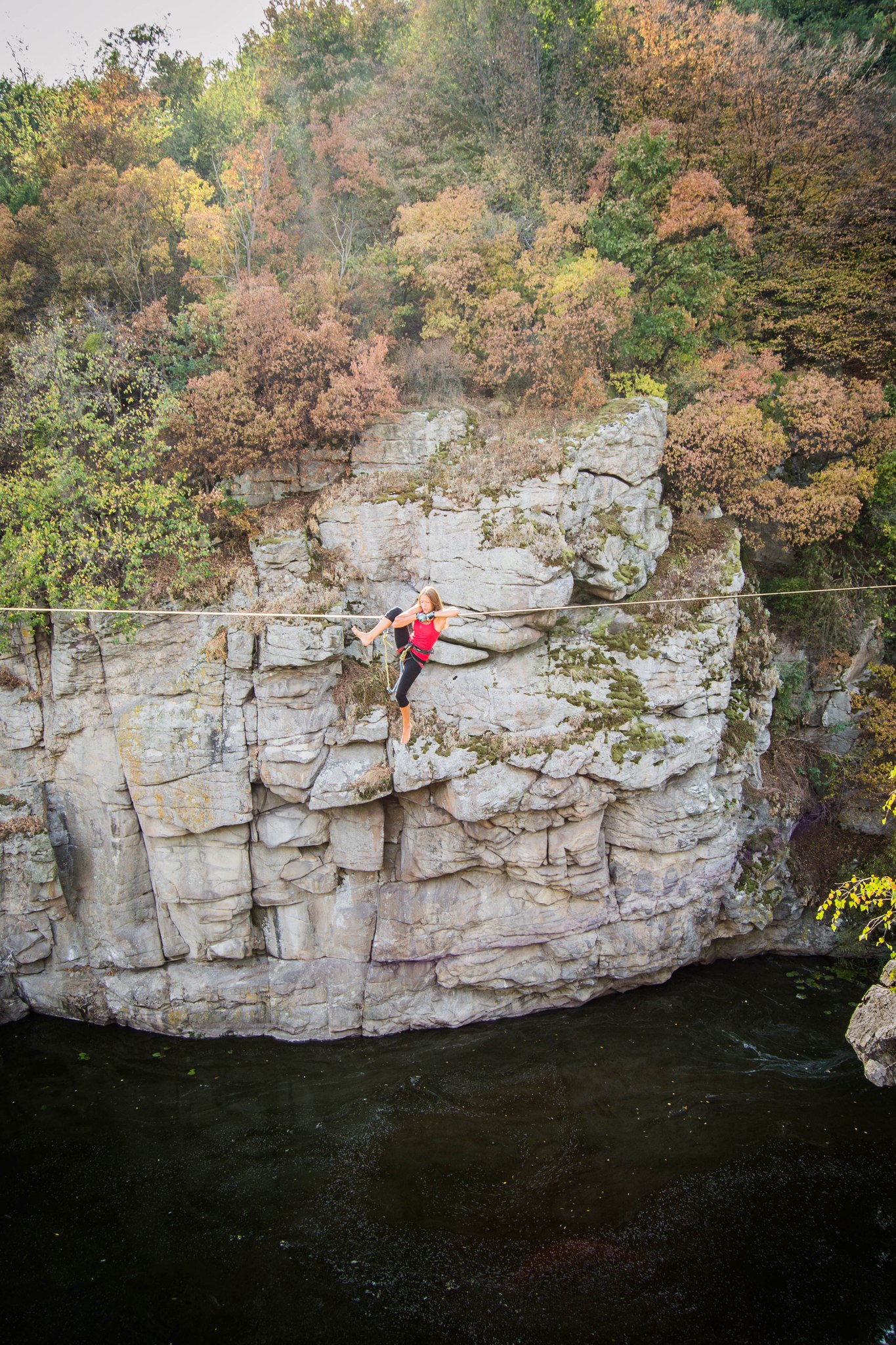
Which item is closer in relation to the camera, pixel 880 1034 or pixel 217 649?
pixel 880 1034

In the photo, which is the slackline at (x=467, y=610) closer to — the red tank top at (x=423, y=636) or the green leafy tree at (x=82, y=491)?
the green leafy tree at (x=82, y=491)

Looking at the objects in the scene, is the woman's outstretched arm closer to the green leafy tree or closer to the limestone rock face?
the limestone rock face

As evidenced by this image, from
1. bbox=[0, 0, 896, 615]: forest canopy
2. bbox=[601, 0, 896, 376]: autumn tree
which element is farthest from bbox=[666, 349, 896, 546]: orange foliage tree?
bbox=[601, 0, 896, 376]: autumn tree

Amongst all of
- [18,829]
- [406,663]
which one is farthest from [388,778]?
[18,829]

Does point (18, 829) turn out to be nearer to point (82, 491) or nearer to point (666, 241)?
point (82, 491)

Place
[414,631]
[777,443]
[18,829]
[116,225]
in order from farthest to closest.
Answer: [116,225] → [777,443] → [18,829] → [414,631]

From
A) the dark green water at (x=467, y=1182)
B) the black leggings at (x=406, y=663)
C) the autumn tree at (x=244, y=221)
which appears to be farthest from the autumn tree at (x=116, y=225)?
the dark green water at (x=467, y=1182)
